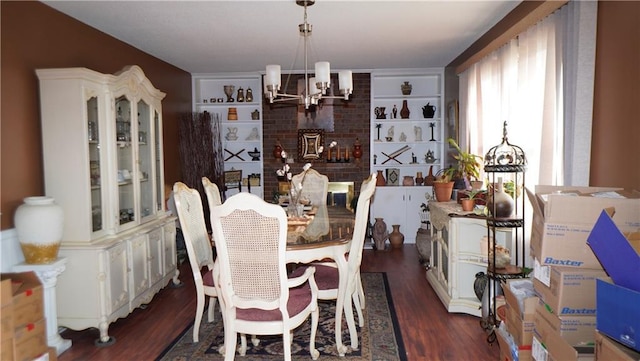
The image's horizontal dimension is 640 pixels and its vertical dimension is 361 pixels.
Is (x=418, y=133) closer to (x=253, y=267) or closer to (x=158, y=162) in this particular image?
(x=158, y=162)

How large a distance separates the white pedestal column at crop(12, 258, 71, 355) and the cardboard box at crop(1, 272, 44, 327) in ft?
0.23

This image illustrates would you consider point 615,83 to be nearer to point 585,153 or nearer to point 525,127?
point 585,153

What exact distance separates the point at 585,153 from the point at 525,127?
2.93ft

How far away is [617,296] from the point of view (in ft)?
5.11

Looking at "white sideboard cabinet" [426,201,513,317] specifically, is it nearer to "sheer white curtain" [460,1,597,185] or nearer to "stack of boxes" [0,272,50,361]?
"sheer white curtain" [460,1,597,185]

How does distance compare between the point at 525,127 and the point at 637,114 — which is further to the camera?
the point at 525,127

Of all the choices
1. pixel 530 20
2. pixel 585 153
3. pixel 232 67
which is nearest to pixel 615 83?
pixel 585 153

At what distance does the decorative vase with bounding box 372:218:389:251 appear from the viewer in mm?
6195

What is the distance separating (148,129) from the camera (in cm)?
433

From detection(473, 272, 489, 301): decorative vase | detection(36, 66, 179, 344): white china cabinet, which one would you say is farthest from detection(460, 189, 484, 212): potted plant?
detection(36, 66, 179, 344): white china cabinet

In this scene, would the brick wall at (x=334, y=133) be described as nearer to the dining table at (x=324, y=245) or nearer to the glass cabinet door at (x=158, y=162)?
the glass cabinet door at (x=158, y=162)

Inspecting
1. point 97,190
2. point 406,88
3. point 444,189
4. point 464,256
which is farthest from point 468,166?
point 97,190

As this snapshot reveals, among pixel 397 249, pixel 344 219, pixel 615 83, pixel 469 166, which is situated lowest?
pixel 397 249

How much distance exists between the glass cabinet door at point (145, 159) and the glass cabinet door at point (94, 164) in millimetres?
664
